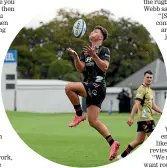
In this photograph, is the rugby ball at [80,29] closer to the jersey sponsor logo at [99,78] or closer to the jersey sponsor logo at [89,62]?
the jersey sponsor logo at [89,62]

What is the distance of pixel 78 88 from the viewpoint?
365 inches

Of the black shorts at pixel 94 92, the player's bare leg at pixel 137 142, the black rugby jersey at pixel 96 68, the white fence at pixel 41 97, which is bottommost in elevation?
the white fence at pixel 41 97

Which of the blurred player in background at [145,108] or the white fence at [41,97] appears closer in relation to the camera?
the blurred player in background at [145,108]

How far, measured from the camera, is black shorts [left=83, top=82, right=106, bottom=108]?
934cm

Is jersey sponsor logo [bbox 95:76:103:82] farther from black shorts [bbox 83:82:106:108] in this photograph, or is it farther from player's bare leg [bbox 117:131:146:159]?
player's bare leg [bbox 117:131:146:159]

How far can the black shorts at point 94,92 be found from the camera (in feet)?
30.7

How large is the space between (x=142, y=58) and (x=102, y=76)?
38012 millimetres

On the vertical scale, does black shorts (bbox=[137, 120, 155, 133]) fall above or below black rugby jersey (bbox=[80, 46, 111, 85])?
below

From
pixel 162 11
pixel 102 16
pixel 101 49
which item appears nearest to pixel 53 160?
pixel 101 49

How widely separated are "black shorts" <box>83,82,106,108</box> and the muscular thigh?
2.1 inches

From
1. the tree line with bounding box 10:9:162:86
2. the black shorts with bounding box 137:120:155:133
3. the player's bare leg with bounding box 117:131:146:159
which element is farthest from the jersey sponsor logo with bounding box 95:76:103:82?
the tree line with bounding box 10:9:162:86

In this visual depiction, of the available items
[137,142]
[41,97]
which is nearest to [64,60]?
[41,97]

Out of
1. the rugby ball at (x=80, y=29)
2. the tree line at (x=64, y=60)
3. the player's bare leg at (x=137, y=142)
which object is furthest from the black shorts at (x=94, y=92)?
the tree line at (x=64, y=60)

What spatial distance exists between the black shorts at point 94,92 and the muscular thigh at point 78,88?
0.05 meters
